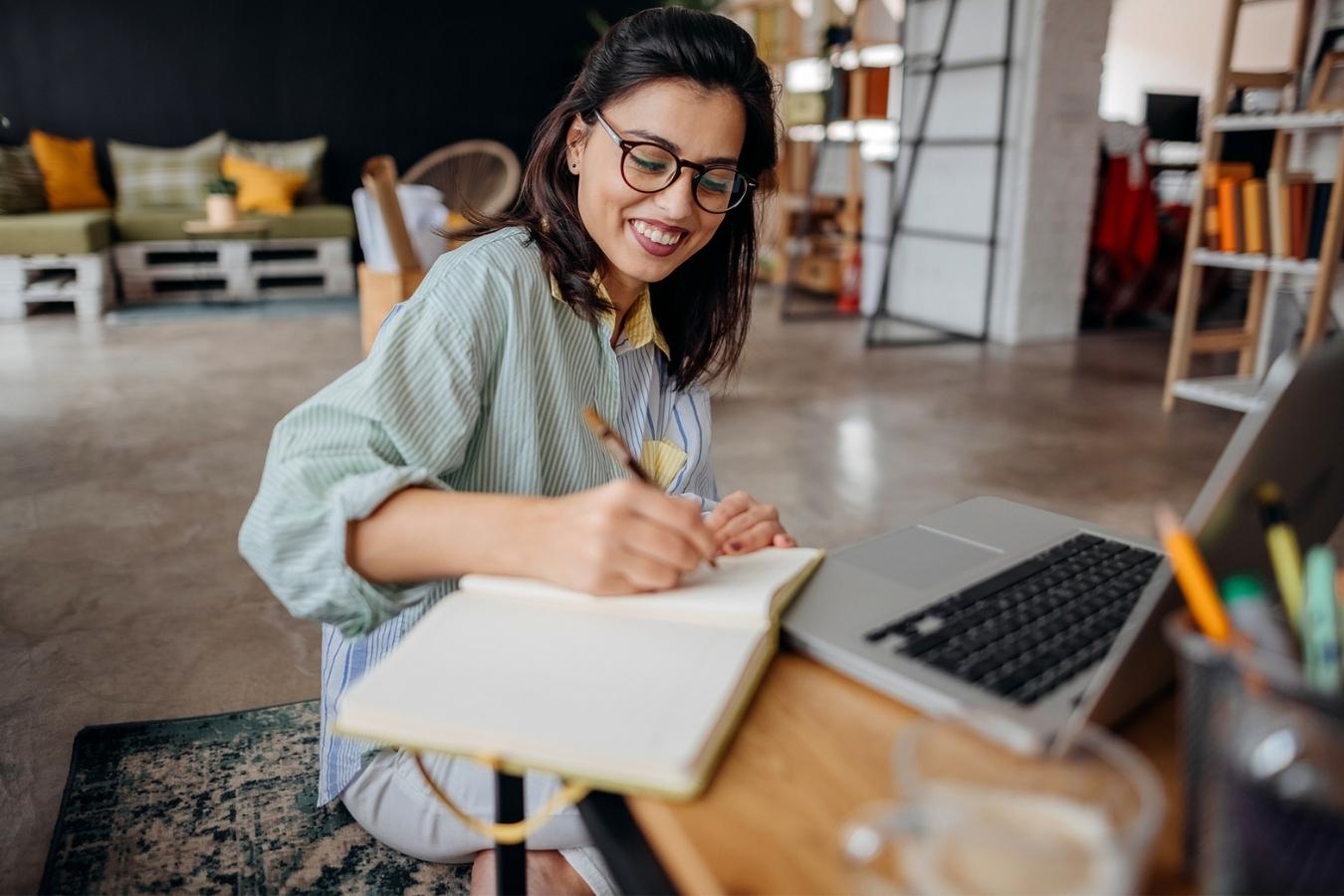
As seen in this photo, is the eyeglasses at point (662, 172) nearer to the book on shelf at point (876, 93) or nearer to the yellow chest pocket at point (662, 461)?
the yellow chest pocket at point (662, 461)

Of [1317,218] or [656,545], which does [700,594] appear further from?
[1317,218]

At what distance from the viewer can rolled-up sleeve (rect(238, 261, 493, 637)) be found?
710 mm

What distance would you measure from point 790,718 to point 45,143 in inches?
297

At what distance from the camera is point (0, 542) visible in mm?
2523

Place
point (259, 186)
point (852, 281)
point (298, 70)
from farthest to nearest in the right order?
point (298, 70) → point (259, 186) → point (852, 281)

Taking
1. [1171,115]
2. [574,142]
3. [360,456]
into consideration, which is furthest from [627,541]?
[1171,115]

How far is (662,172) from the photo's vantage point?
0.97 metres

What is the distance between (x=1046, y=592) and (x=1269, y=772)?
33cm

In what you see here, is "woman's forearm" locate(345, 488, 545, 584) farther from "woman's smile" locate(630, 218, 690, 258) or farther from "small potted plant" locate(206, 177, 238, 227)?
"small potted plant" locate(206, 177, 238, 227)

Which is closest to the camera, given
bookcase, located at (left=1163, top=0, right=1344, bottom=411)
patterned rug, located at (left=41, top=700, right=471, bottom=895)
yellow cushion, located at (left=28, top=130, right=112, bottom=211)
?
patterned rug, located at (left=41, top=700, right=471, bottom=895)

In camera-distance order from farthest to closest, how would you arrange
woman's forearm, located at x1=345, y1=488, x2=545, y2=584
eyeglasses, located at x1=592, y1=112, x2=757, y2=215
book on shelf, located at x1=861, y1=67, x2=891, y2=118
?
book on shelf, located at x1=861, y1=67, x2=891, y2=118, eyeglasses, located at x1=592, y1=112, x2=757, y2=215, woman's forearm, located at x1=345, y1=488, x2=545, y2=584

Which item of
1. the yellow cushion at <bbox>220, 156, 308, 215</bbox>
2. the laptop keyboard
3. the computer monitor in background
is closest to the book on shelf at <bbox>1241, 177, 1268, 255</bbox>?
the computer monitor in background

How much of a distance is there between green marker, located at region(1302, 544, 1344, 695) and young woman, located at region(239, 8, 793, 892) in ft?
1.14

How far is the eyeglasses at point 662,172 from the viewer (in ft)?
3.16
